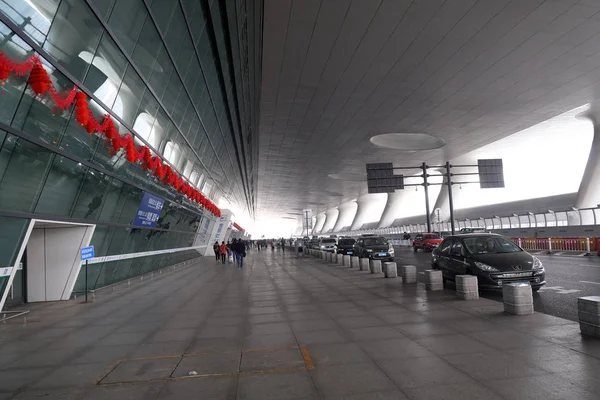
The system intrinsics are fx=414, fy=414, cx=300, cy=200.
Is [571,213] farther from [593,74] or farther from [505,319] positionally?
[505,319]

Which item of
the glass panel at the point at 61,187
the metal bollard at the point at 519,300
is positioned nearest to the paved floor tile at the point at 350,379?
the metal bollard at the point at 519,300

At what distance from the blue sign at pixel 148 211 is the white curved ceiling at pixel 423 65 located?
8671 millimetres

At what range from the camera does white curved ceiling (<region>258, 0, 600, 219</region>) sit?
643 inches

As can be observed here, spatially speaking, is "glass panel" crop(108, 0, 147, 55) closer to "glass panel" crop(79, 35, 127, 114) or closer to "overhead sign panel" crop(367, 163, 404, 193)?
"glass panel" crop(79, 35, 127, 114)

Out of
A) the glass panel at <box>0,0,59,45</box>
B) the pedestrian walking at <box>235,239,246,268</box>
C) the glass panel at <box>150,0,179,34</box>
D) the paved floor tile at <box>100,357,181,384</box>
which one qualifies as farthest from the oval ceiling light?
the paved floor tile at <box>100,357,181,384</box>

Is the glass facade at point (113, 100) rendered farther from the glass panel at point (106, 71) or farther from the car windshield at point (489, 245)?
the car windshield at point (489, 245)

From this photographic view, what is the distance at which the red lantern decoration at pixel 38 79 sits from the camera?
23.4 ft

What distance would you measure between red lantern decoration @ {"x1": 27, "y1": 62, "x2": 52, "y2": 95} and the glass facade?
12.5 inches

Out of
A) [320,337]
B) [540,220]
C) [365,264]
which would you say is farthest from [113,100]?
[540,220]

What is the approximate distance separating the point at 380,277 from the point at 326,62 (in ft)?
37.3

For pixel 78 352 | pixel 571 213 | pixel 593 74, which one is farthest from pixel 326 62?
pixel 571 213

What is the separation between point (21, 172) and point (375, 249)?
60.2ft

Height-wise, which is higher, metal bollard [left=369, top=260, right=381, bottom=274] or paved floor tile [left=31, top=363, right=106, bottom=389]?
metal bollard [left=369, top=260, right=381, bottom=274]

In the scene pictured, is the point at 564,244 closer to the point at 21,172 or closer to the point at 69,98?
the point at 69,98
